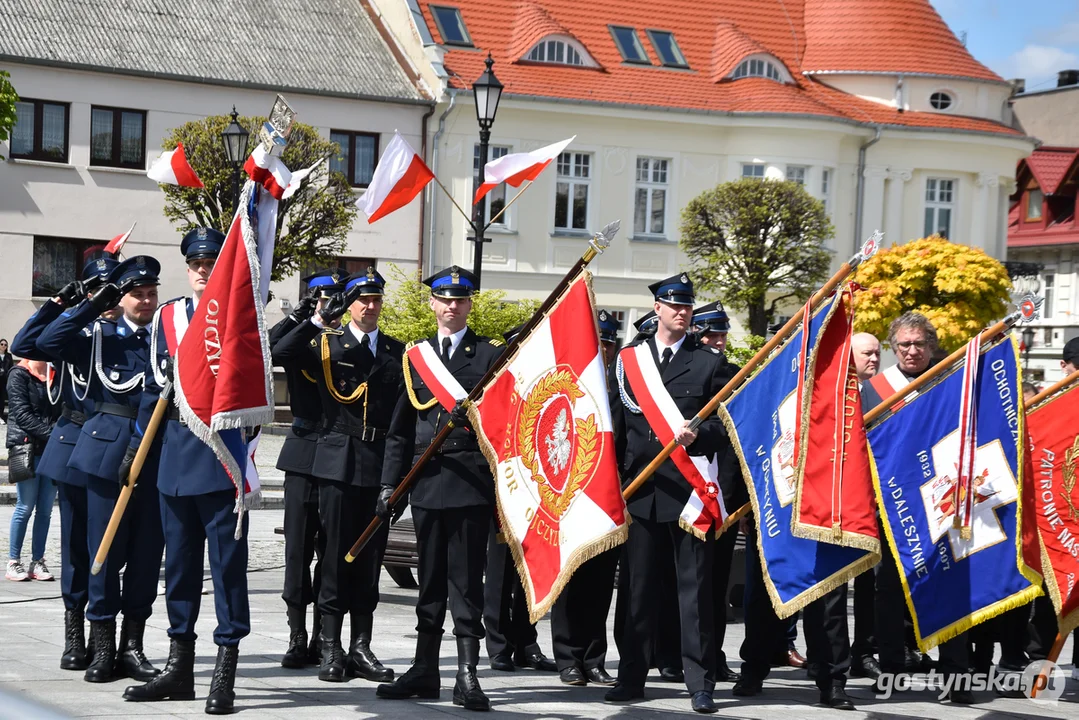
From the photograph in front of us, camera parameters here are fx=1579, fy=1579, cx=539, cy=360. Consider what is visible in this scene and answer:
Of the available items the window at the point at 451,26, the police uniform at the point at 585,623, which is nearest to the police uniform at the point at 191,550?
the police uniform at the point at 585,623

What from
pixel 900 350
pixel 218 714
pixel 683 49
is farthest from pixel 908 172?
pixel 218 714

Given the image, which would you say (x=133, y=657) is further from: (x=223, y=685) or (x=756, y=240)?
(x=756, y=240)

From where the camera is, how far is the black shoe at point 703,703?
7.79 m

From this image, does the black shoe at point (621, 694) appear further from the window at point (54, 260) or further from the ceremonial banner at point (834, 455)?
the window at point (54, 260)

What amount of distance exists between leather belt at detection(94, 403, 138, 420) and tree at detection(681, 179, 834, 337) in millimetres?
25809

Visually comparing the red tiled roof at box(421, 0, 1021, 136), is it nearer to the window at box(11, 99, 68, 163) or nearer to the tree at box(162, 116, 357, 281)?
the tree at box(162, 116, 357, 281)

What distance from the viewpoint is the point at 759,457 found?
7996mm

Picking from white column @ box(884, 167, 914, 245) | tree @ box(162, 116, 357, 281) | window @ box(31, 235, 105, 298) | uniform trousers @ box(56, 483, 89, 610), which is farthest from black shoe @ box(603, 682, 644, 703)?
white column @ box(884, 167, 914, 245)

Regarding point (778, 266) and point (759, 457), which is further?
point (778, 266)

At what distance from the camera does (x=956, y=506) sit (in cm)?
829

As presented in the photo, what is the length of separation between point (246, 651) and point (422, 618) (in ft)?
5.35

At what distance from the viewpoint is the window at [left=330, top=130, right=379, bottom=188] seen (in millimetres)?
35438

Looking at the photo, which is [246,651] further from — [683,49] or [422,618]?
[683,49]

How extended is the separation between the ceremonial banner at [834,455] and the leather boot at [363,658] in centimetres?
226
